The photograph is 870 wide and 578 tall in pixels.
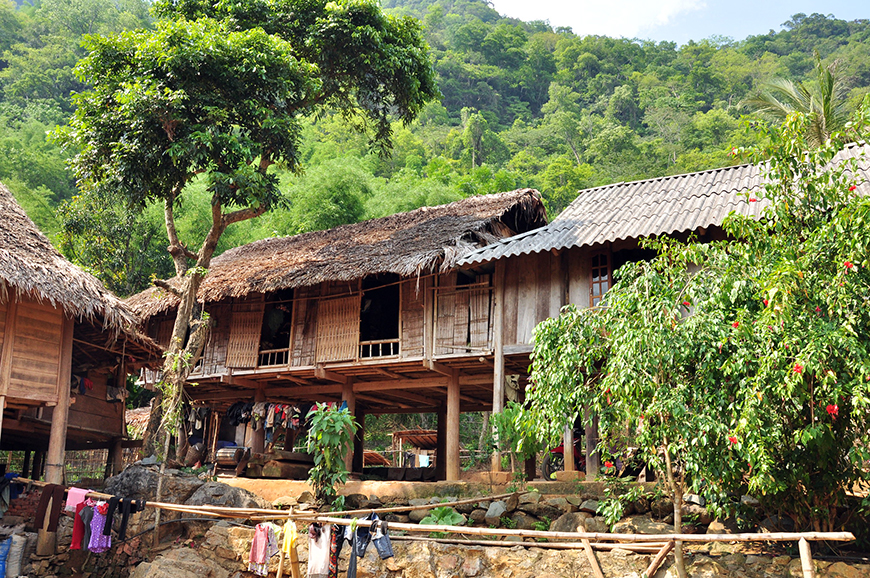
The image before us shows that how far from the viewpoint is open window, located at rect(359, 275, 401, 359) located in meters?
14.8

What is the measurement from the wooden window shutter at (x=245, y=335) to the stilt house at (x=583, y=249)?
4.89m

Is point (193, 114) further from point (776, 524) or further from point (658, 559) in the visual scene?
point (776, 524)

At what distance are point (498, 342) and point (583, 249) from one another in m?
2.11

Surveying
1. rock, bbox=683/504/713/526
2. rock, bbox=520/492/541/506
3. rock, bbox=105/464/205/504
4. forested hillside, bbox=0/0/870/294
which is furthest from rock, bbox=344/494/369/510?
forested hillside, bbox=0/0/870/294

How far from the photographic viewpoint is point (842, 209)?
7.07 meters

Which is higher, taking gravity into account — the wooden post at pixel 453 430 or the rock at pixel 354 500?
the wooden post at pixel 453 430

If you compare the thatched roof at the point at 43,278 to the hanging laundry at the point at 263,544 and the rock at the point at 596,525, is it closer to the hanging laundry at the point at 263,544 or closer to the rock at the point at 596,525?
the hanging laundry at the point at 263,544

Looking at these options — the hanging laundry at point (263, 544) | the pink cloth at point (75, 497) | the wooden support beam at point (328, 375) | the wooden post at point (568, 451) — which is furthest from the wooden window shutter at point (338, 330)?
the pink cloth at point (75, 497)

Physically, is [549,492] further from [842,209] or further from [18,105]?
[18,105]

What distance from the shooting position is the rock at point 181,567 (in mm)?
9633

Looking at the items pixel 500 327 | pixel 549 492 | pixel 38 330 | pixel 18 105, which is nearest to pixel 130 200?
pixel 38 330

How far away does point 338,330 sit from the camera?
1408cm

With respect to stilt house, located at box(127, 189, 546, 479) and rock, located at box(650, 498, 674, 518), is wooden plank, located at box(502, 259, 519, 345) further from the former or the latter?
rock, located at box(650, 498, 674, 518)

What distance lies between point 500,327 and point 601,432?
4.43 m
